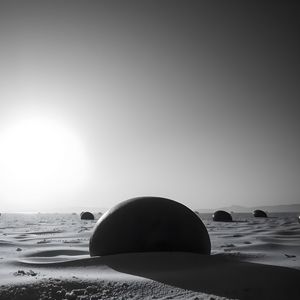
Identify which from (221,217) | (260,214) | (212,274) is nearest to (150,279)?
(212,274)

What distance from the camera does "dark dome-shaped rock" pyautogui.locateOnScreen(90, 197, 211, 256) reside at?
466cm

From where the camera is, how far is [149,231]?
470 cm

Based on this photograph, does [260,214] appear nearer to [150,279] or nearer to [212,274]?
[212,274]

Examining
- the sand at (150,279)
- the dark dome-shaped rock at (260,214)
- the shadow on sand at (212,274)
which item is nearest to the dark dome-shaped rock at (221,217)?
the dark dome-shaped rock at (260,214)

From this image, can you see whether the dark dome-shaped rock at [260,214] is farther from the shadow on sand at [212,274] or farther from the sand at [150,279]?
the shadow on sand at [212,274]

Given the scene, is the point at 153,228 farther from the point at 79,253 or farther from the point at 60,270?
the point at 79,253

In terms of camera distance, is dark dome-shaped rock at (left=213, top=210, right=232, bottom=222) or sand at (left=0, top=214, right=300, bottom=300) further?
dark dome-shaped rock at (left=213, top=210, right=232, bottom=222)

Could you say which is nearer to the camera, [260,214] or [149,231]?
[149,231]

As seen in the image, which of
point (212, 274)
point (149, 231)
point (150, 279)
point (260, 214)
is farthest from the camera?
point (260, 214)

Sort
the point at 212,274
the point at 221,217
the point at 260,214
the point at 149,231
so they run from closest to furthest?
the point at 212,274 → the point at 149,231 → the point at 221,217 → the point at 260,214

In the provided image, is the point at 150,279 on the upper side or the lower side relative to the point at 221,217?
lower

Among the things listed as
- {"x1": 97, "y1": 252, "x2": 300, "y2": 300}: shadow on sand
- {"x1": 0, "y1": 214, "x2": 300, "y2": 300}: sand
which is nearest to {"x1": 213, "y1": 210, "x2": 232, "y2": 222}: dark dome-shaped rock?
{"x1": 0, "y1": 214, "x2": 300, "y2": 300}: sand

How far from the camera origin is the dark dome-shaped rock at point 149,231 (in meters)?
4.66

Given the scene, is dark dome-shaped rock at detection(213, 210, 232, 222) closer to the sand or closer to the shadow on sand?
the sand
